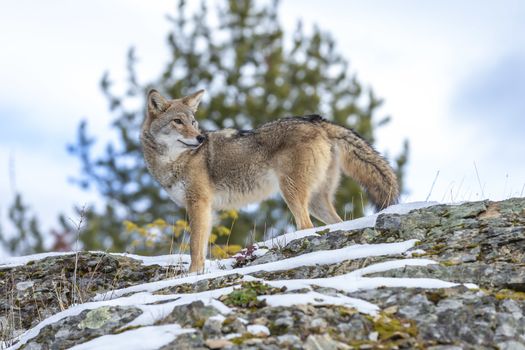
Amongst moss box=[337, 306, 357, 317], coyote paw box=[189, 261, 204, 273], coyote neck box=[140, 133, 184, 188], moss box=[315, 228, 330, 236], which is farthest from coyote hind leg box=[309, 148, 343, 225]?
moss box=[337, 306, 357, 317]

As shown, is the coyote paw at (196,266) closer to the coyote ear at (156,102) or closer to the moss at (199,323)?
the coyote ear at (156,102)

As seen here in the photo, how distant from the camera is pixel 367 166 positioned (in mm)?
10094

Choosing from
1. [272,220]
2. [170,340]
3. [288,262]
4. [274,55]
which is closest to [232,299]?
[170,340]

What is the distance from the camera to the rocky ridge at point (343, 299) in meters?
5.04

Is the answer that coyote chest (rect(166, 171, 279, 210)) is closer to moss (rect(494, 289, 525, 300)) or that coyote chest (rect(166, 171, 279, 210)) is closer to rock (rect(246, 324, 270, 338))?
moss (rect(494, 289, 525, 300))

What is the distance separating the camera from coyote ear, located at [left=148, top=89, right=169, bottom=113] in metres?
10.9

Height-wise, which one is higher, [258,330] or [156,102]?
[156,102]

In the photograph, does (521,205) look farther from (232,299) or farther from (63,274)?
(63,274)

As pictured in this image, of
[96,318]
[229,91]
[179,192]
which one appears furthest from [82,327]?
[229,91]

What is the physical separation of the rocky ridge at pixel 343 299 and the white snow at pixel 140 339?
1cm

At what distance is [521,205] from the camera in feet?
24.5

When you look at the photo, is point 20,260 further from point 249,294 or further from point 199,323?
point 199,323

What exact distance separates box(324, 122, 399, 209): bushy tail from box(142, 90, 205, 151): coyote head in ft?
6.33

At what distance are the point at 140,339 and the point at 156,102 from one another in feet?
20.4
